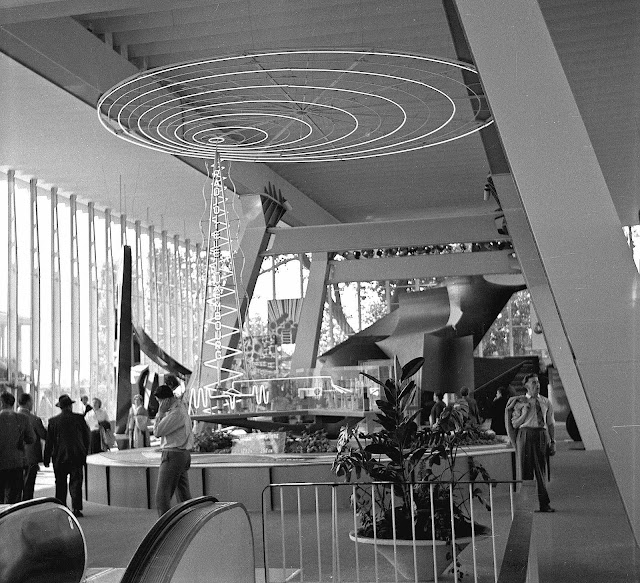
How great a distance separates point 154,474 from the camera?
45.2ft

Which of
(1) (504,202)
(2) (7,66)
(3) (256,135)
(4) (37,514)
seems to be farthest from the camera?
(1) (504,202)

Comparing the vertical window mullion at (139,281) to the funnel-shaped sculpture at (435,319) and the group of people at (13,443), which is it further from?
the group of people at (13,443)

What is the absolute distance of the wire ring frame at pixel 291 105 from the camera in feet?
47.4

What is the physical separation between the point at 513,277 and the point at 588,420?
1351 centimetres

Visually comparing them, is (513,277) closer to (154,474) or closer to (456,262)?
(456,262)

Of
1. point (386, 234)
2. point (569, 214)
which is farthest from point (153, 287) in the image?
point (569, 214)

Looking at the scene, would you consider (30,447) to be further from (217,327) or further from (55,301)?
(55,301)

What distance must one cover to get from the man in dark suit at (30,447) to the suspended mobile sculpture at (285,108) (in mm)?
4395

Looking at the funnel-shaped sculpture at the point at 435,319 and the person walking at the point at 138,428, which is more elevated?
the funnel-shaped sculpture at the point at 435,319

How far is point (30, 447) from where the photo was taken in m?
12.2

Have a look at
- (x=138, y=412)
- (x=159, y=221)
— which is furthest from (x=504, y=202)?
(x=159, y=221)

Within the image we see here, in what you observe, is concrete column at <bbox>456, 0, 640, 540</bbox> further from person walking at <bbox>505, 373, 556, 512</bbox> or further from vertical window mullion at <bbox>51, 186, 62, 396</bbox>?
vertical window mullion at <bbox>51, 186, 62, 396</bbox>

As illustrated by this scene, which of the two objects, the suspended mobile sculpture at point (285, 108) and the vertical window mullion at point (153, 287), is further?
the vertical window mullion at point (153, 287)

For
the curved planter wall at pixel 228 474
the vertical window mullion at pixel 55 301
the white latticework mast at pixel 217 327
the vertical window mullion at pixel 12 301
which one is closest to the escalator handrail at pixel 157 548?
the curved planter wall at pixel 228 474
